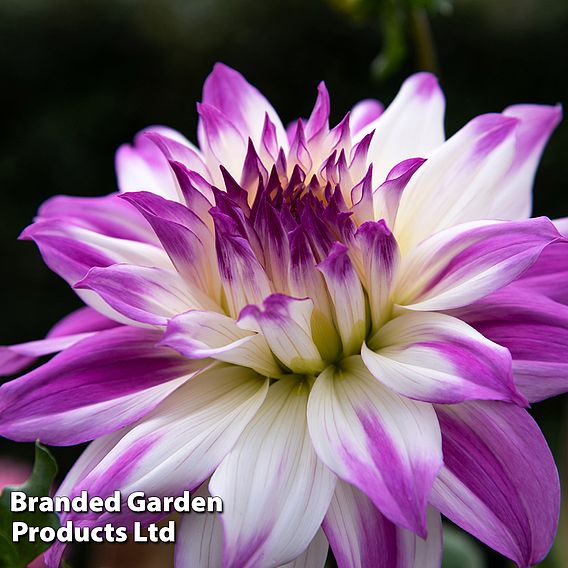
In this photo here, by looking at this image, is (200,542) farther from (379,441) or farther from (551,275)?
(551,275)

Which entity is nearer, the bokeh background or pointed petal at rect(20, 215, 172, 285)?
pointed petal at rect(20, 215, 172, 285)

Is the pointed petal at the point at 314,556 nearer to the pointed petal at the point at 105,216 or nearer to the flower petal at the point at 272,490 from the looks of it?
the flower petal at the point at 272,490

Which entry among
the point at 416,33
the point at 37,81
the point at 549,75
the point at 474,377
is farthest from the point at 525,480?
the point at 37,81

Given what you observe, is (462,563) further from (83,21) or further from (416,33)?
(83,21)

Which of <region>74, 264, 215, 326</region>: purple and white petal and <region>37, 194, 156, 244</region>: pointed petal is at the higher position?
<region>37, 194, 156, 244</region>: pointed petal

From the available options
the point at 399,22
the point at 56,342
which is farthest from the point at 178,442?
the point at 399,22

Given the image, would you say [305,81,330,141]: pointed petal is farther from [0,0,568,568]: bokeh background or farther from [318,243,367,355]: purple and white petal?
[0,0,568,568]: bokeh background

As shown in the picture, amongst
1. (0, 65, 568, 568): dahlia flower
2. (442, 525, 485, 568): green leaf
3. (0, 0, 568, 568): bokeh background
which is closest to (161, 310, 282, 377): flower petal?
(0, 65, 568, 568): dahlia flower
